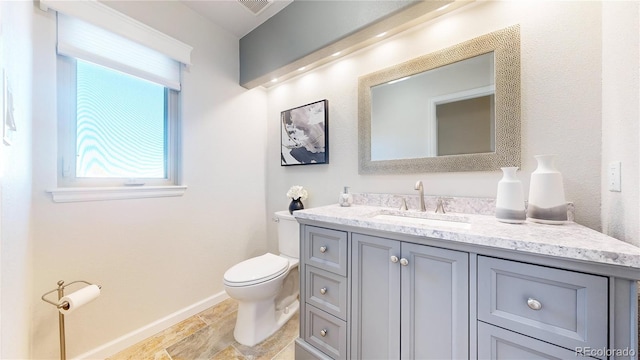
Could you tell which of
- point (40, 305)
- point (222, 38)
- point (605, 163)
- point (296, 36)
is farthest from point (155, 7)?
point (605, 163)

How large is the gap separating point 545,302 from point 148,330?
2.27 m

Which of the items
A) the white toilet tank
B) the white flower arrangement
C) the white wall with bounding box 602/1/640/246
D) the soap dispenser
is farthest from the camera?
the white flower arrangement

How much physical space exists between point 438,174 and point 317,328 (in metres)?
1.23

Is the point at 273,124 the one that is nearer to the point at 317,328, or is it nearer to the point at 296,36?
the point at 296,36


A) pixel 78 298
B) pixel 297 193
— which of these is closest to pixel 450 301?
pixel 297 193

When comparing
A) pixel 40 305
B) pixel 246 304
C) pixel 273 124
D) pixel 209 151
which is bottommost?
pixel 246 304

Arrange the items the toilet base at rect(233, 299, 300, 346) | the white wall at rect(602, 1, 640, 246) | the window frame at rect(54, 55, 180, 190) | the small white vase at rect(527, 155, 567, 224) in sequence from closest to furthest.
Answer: the white wall at rect(602, 1, 640, 246) < the small white vase at rect(527, 155, 567, 224) < the window frame at rect(54, 55, 180, 190) < the toilet base at rect(233, 299, 300, 346)

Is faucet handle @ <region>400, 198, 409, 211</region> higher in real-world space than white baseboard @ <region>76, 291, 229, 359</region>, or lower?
higher

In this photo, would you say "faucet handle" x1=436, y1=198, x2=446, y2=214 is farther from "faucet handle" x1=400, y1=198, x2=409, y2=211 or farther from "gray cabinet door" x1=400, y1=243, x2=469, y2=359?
"gray cabinet door" x1=400, y1=243, x2=469, y2=359

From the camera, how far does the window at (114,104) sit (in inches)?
51.3

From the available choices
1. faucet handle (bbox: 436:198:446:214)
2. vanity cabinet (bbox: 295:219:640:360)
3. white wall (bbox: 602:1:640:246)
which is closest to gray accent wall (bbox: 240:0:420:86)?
white wall (bbox: 602:1:640:246)

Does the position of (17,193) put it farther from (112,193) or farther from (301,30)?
(301,30)

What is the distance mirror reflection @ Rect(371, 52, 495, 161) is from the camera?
4.19ft

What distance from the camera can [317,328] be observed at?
129 centimetres
